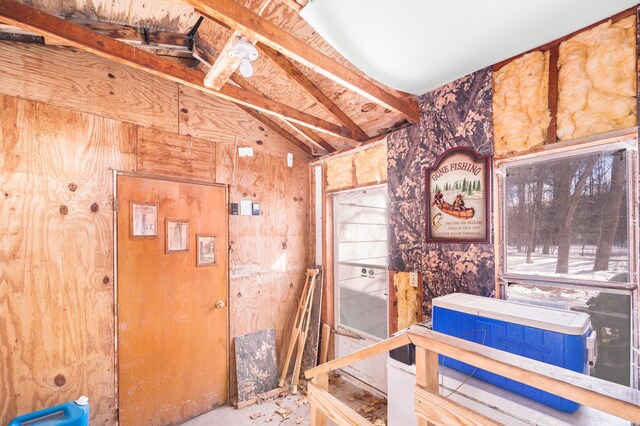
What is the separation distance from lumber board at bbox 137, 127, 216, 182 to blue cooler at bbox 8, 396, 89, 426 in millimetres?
1866

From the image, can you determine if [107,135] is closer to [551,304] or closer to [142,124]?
[142,124]

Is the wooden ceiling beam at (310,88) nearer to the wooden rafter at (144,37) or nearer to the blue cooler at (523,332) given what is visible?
the wooden rafter at (144,37)

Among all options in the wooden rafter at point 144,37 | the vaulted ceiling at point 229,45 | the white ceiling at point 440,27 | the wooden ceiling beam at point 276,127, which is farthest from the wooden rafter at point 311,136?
the white ceiling at point 440,27

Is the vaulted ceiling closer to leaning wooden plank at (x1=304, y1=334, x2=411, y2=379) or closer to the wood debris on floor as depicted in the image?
leaning wooden plank at (x1=304, y1=334, x2=411, y2=379)

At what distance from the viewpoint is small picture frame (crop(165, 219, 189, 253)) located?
111 inches

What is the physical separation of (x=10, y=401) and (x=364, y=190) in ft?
11.3

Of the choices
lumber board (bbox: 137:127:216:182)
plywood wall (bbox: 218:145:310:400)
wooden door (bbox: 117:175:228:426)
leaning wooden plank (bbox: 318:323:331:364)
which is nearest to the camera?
wooden door (bbox: 117:175:228:426)

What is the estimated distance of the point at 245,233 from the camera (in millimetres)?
3395

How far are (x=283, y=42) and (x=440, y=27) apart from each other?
90 cm

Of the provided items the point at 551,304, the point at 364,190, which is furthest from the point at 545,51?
the point at 364,190

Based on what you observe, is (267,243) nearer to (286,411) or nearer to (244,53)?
(286,411)

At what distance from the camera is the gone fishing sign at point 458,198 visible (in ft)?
7.41

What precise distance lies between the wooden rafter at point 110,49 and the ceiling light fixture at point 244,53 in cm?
67

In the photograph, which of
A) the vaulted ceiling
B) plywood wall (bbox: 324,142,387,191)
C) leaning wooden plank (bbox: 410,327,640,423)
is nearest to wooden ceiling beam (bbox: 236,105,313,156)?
the vaulted ceiling
